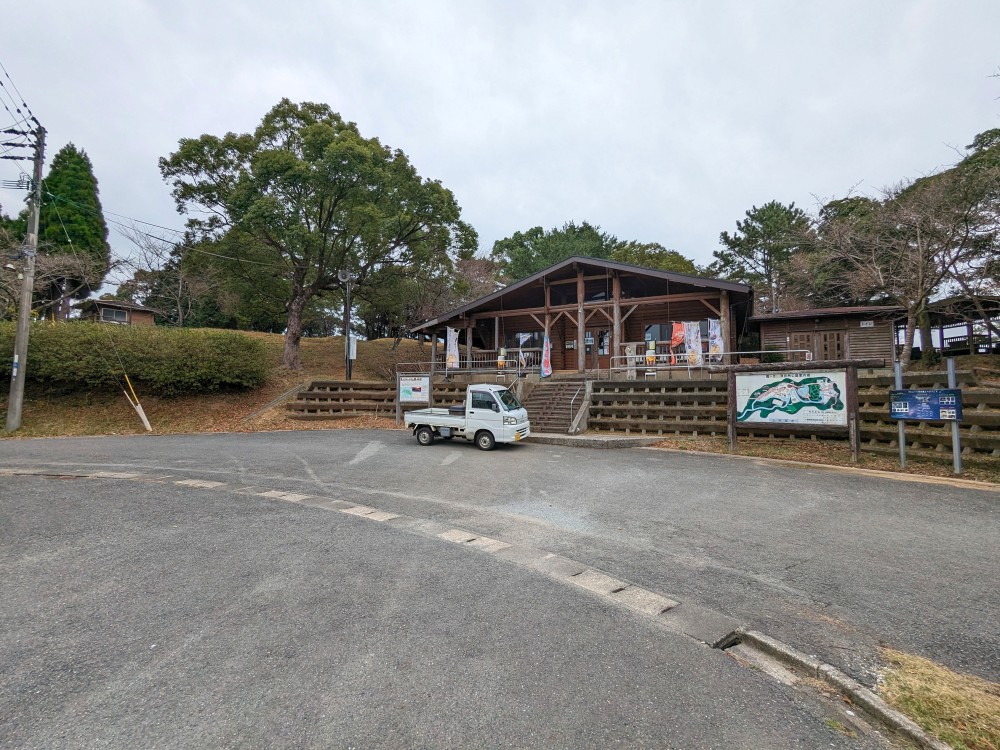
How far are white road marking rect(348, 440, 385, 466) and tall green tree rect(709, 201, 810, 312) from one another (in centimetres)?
2977

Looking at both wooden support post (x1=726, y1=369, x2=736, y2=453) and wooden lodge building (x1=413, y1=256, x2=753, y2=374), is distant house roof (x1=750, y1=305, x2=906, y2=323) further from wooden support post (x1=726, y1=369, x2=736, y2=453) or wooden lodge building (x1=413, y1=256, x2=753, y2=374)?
wooden support post (x1=726, y1=369, x2=736, y2=453)

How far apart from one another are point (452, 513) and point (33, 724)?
14.0 ft

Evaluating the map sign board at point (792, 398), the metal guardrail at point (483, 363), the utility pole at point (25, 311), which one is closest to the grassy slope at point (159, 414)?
the utility pole at point (25, 311)

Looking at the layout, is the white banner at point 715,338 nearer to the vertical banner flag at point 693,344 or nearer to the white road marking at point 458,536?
the vertical banner flag at point 693,344

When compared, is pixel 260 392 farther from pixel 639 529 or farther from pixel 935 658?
pixel 935 658

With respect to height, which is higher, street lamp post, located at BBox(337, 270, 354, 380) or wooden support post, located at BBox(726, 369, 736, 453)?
street lamp post, located at BBox(337, 270, 354, 380)

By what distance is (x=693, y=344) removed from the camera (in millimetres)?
16625

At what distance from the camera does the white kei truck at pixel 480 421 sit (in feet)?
40.1

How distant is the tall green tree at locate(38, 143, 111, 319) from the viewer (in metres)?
25.2

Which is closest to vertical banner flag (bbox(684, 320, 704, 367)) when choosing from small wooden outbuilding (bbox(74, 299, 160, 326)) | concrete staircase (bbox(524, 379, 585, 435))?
concrete staircase (bbox(524, 379, 585, 435))

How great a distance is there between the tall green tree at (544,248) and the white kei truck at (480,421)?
22834 millimetres

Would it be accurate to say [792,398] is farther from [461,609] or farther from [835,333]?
[835,333]

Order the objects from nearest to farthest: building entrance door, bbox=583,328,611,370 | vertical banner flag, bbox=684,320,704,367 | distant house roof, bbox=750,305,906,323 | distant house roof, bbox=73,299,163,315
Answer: vertical banner flag, bbox=684,320,704,367, distant house roof, bbox=750,305,906,323, building entrance door, bbox=583,328,611,370, distant house roof, bbox=73,299,163,315

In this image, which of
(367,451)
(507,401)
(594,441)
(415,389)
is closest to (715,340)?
(594,441)
